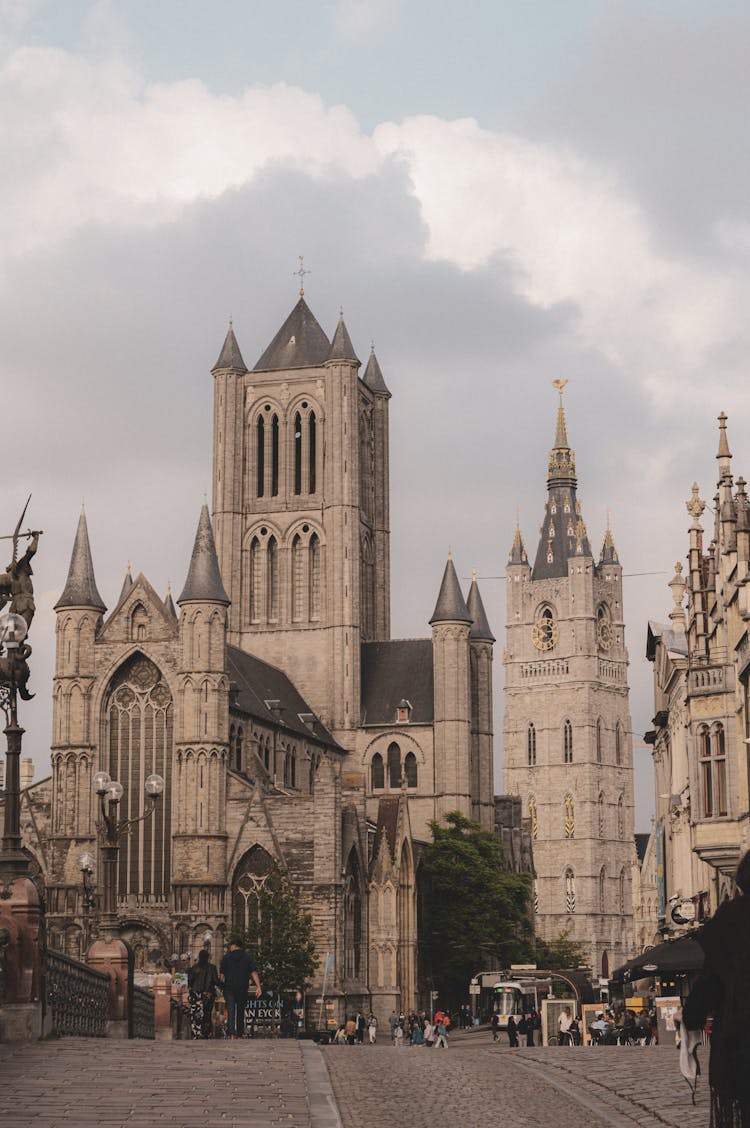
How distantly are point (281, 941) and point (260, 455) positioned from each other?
3482 centimetres

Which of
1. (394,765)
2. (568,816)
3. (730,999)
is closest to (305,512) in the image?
(394,765)

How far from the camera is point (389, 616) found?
93.9 meters

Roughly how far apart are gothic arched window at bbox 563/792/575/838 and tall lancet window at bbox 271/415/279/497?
5967 centimetres

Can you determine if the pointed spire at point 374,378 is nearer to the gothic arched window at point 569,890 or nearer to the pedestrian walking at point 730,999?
the gothic arched window at point 569,890

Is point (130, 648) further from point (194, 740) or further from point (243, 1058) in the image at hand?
point (243, 1058)

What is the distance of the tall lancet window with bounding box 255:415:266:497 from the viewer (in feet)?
300

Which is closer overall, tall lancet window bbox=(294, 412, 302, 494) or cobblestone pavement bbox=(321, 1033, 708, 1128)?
cobblestone pavement bbox=(321, 1033, 708, 1128)

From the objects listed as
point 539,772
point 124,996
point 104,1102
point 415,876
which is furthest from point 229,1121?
point 539,772

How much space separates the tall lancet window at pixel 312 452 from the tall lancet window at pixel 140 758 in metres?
21.1

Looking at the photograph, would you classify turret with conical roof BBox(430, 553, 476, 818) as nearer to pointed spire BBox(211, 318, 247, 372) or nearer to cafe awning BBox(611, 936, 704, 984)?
pointed spire BBox(211, 318, 247, 372)

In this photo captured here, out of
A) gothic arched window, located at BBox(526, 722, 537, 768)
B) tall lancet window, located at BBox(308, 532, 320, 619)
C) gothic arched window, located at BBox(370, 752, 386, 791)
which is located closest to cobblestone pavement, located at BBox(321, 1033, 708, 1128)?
gothic arched window, located at BBox(370, 752, 386, 791)

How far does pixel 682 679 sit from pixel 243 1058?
31.1 meters

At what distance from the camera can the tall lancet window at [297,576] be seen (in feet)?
291

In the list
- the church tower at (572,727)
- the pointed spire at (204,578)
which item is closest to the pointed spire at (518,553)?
the church tower at (572,727)
